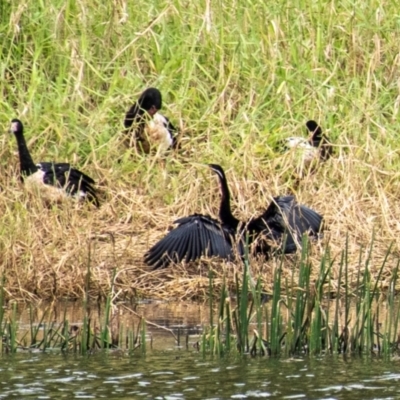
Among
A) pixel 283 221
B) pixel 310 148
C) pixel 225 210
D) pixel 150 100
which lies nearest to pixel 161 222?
pixel 225 210

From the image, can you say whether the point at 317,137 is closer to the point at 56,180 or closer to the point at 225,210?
the point at 225,210

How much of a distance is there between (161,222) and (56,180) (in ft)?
2.74

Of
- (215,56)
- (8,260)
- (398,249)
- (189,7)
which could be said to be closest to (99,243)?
(8,260)

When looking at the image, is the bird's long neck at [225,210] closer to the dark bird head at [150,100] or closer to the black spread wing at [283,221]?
the black spread wing at [283,221]

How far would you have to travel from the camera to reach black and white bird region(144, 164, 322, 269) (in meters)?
8.71

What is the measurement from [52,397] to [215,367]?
0.87 metres

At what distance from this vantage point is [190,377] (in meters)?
6.09

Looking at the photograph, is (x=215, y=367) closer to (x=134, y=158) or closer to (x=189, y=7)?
(x=134, y=158)

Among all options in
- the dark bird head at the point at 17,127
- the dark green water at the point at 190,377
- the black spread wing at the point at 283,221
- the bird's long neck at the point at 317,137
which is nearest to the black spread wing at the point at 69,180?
the dark bird head at the point at 17,127

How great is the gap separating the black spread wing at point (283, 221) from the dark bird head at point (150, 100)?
206 centimetres

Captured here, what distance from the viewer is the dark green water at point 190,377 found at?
5762 millimetres

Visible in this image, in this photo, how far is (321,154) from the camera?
1037 cm

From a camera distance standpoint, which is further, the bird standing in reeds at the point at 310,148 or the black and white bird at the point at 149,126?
the black and white bird at the point at 149,126

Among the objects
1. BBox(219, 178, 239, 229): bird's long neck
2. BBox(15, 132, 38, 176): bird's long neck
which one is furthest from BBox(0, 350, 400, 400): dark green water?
BBox(15, 132, 38, 176): bird's long neck
